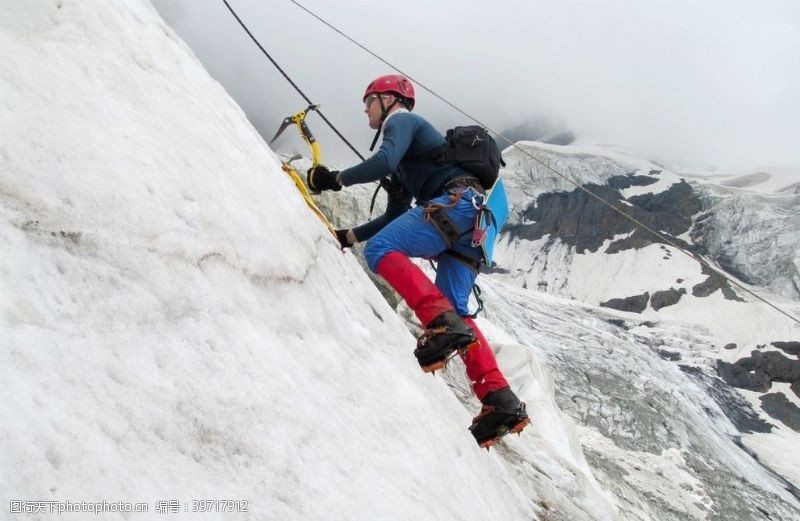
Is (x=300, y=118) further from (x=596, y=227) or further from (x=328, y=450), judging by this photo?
(x=596, y=227)

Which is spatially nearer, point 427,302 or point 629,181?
point 427,302

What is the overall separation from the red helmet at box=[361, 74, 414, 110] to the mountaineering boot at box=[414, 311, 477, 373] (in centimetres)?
197

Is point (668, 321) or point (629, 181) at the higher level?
point (629, 181)

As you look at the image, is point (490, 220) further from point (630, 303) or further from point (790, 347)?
point (630, 303)

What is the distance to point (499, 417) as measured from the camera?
4.20 m

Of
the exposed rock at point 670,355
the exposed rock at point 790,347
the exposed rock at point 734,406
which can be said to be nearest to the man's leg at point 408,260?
the exposed rock at point 734,406

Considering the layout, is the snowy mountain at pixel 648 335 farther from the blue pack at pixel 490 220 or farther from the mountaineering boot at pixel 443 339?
the mountaineering boot at pixel 443 339

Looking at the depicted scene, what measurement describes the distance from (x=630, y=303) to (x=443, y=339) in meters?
94.7

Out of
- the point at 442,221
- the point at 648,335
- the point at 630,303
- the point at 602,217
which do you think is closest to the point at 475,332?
the point at 442,221

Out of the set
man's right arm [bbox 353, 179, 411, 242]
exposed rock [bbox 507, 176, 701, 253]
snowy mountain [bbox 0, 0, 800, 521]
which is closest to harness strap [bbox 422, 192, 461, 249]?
snowy mountain [bbox 0, 0, 800, 521]

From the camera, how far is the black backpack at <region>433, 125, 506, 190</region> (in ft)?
15.1

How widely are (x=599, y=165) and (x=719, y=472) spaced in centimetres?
10318

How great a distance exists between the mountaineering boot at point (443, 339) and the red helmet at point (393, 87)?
6.46 ft

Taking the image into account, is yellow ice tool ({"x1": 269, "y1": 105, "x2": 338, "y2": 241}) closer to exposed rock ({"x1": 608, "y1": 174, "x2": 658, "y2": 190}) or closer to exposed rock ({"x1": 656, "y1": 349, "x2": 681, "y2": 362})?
exposed rock ({"x1": 656, "y1": 349, "x2": 681, "y2": 362})
